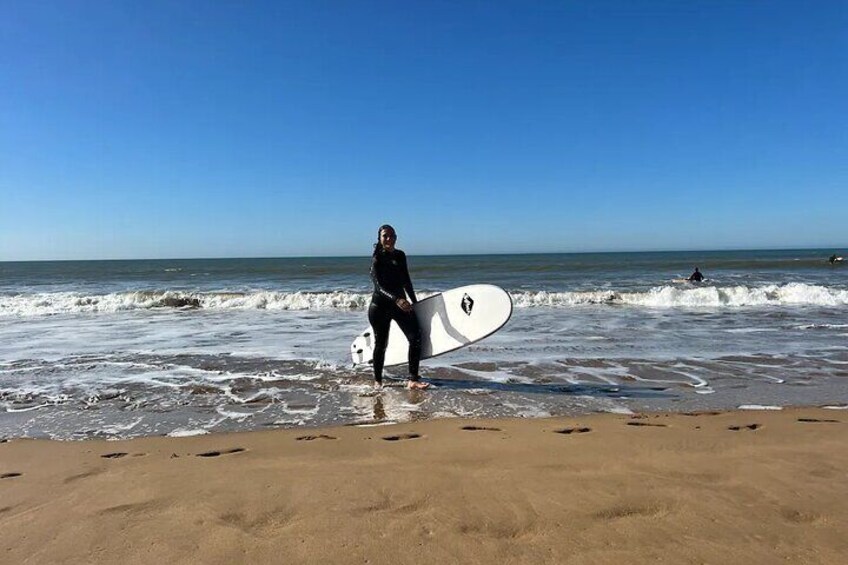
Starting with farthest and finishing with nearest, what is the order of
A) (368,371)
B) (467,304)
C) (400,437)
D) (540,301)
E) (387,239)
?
(540,301)
(368,371)
(467,304)
(387,239)
(400,437)

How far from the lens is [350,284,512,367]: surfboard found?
21.3ft

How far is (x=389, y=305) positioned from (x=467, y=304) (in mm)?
1131

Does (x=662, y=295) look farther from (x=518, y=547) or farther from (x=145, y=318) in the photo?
(x=518, y=547)

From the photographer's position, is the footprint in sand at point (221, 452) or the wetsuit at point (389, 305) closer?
the footprint in sand at point (221, 452)

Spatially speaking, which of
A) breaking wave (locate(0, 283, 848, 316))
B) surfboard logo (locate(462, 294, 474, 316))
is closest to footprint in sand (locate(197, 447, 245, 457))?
surfboard logo (locate(462, 294, 474, 316))

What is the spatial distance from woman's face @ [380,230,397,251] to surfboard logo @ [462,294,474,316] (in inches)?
50.5

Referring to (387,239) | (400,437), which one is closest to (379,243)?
(387,239)

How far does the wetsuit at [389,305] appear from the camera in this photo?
228 inches

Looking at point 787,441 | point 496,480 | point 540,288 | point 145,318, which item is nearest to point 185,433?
point 496,480

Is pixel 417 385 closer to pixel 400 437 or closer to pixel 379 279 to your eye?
pixel 379 279

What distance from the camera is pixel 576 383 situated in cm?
597

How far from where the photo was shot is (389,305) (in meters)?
5.92

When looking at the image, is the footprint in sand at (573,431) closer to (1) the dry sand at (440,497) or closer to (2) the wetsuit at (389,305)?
(1) the dry sand at (440,497)

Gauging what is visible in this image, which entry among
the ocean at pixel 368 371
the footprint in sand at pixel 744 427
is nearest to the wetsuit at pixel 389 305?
the ocean at pixel 368 371
